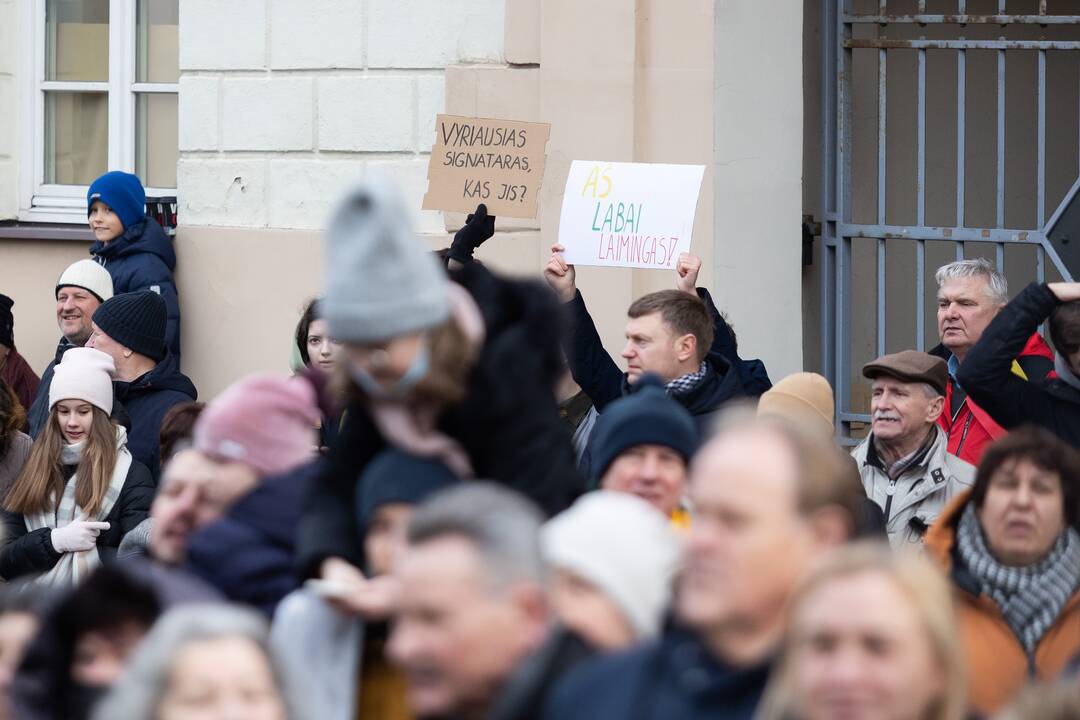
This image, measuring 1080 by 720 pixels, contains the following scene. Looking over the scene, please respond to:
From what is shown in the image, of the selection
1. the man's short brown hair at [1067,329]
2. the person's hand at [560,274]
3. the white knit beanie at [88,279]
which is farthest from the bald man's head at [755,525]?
the white knit beanie at [88,279]

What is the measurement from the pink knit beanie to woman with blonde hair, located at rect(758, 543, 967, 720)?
54.2 inches

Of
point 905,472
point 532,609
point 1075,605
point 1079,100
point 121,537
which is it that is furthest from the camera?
point 1079,100

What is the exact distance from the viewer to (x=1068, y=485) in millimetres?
4105

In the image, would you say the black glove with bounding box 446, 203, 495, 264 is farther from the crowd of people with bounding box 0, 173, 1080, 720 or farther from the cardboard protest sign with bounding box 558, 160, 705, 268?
the crowd of people with bounding box 0, 173, 1080, 720

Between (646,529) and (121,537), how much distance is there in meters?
3.51

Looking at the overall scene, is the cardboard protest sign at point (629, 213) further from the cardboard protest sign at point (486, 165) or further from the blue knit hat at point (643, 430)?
the blue knit hat at point (643, 430)

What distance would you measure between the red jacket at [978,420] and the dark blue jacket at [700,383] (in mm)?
668

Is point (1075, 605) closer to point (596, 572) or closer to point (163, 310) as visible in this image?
point (596, 572)

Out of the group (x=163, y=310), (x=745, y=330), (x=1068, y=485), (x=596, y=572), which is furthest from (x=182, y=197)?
(x=596, y=572)

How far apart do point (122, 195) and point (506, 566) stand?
587 cm

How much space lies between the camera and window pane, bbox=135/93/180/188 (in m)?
9.32

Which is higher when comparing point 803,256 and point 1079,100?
point 1079,100

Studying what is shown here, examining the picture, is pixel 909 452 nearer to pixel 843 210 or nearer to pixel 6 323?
pixel 843 210

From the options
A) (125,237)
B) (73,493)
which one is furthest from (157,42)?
(73,493)
